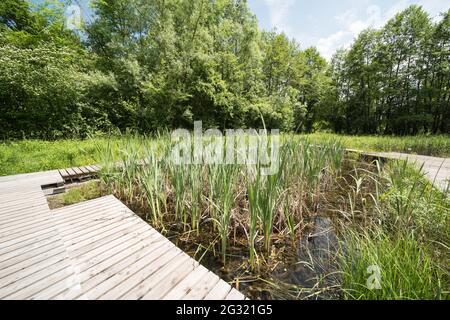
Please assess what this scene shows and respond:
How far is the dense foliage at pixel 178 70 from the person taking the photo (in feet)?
29.2

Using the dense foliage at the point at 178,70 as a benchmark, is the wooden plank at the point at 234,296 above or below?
below

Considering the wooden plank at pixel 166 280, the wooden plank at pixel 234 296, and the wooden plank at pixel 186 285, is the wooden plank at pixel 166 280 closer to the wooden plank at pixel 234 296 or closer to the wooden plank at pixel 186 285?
the wooden plank at pixel 186 285

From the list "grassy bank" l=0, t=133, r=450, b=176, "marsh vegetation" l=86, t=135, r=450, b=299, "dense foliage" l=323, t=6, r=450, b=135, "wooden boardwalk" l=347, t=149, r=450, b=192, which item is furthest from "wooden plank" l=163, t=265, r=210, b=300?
"dense foliage" l=323, t=6, r=450, b=135

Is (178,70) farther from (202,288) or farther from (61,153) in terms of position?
(202,288)

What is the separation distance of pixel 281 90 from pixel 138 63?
1358 centimetres

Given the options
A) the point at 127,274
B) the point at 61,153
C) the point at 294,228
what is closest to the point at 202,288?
the point at 127,274

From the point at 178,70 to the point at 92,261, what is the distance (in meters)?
11.7

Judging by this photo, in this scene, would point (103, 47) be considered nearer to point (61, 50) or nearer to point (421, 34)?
point (61, 50)

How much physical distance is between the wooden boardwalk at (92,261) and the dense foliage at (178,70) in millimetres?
5856

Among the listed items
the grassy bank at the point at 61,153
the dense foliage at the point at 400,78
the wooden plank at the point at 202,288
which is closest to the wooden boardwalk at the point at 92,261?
the wooden plank at the point at 202,288

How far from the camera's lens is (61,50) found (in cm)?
941

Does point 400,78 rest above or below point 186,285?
above

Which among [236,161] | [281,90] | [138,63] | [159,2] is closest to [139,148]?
[236,161]

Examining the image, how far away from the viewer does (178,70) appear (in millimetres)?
11211
